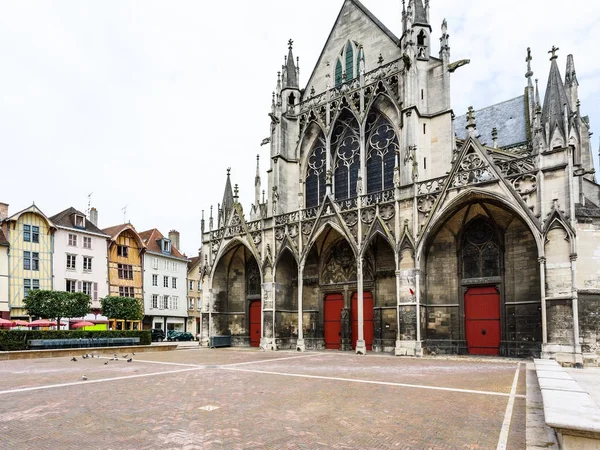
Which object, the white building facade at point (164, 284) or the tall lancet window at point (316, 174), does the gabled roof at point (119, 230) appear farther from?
the tall lancet window at point (316, 174)

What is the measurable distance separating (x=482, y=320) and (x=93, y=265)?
30136 millimetres

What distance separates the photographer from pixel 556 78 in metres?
16.7

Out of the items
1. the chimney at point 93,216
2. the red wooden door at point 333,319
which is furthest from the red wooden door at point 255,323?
the chimney at point 93,216

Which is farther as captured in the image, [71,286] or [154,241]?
[154,241]

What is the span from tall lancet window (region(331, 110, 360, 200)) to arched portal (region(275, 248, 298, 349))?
14.2ft

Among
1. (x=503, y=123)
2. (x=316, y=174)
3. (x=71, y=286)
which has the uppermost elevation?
(x=503, y=123)

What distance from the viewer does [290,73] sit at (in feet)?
89.4

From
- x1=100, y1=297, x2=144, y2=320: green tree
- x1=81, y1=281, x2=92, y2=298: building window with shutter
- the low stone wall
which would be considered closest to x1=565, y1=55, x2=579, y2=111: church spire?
the low stone wall

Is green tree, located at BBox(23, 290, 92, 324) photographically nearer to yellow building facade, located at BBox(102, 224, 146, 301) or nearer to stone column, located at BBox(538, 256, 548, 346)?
yellow building facade, located at BBox(102, 224, 146, 301)

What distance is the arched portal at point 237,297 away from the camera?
26375mm

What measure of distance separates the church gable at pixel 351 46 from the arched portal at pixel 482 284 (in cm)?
1010

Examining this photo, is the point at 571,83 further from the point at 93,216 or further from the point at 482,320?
the point at 93,216

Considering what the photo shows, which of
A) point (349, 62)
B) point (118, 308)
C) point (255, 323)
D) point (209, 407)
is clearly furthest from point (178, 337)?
point (209, 407)

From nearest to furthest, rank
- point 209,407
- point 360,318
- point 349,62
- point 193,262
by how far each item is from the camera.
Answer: point 209,407 < point 360,318 < point 349,62 < point 193,262
